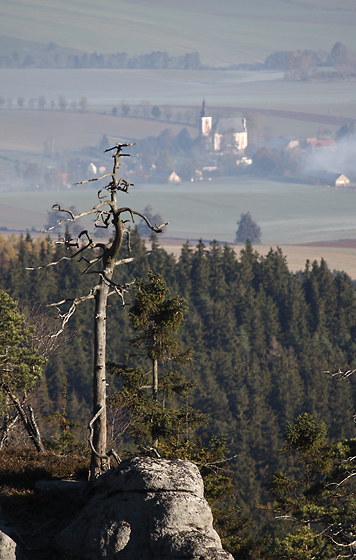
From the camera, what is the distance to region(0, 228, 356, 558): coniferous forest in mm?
125438

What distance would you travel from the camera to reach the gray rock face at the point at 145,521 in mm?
16812

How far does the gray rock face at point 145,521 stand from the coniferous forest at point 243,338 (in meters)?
99.4

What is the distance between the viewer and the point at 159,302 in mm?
30422

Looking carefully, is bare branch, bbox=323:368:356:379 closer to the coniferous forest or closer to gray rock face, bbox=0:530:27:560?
gray rock face, bbox=0:530:27:560

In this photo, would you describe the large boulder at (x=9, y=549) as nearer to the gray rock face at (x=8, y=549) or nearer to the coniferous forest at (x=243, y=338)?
the gray rock face at (x=8, y=549)

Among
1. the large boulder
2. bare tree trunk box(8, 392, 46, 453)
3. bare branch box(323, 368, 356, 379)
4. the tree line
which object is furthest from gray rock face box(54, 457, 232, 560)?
the tree line

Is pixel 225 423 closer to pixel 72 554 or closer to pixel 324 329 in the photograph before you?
pixel 324 329

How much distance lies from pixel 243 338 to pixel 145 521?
136m

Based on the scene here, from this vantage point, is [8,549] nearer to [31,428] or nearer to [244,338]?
[31,428]

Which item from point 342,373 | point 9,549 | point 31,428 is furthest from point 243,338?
point 9,549

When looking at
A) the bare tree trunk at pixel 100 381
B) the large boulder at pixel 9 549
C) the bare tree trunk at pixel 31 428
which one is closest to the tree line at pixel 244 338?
the bare tree trunk at pixel 31 428

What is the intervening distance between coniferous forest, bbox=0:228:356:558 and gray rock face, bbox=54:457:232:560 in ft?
326

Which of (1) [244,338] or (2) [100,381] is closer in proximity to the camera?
(2) [100,381]

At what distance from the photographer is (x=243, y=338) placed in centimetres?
15275
